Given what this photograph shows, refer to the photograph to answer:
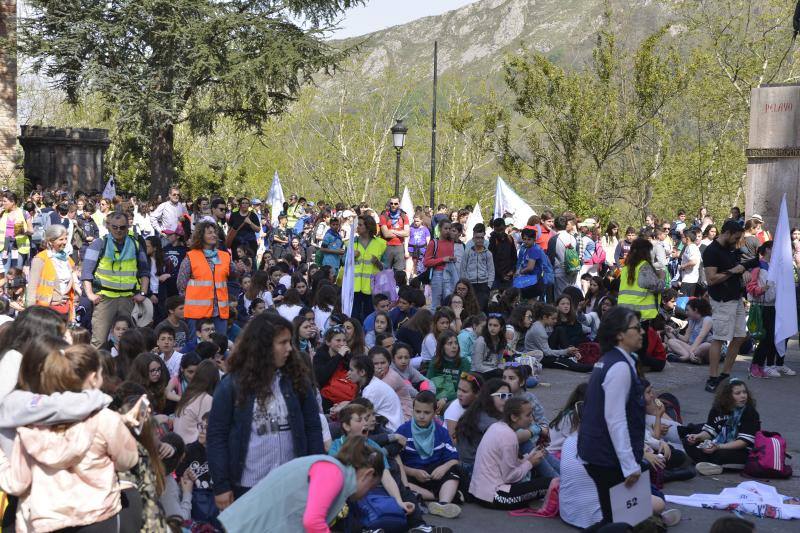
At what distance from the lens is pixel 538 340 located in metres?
14.3

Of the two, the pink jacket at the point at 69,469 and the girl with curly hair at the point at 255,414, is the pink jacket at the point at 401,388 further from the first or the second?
the pink jacket at the point at 69,469

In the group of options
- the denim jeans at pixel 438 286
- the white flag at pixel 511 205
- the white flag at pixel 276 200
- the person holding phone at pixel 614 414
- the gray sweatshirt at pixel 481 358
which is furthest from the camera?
the white flag at pixel 276 200

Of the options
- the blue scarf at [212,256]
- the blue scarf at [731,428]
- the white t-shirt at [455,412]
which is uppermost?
the blue scarf at [212,256]

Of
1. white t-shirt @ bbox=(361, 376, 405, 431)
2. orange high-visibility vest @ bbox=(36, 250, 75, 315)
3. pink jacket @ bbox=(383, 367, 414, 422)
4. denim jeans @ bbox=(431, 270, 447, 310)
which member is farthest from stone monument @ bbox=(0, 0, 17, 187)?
white t-shirt @ bbox=(361, 376, 405, 431)

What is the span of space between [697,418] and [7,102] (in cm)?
3279

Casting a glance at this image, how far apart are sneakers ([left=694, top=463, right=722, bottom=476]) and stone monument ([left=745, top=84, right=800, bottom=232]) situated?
936cm

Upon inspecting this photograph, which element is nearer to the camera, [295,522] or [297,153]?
[295,522]

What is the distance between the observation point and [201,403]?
8.04m

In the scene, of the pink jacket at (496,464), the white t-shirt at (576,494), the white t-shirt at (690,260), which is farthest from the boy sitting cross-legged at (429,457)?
the white t-shirt at (690,260)

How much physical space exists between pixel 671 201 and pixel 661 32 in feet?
34.5

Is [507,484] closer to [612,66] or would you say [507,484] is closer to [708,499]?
[708,499]

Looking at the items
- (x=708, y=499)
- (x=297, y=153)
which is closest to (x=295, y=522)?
(x=708, y=499)

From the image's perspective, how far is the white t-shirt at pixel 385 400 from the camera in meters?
9.44

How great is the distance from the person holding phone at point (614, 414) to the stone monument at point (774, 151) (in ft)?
40.7
